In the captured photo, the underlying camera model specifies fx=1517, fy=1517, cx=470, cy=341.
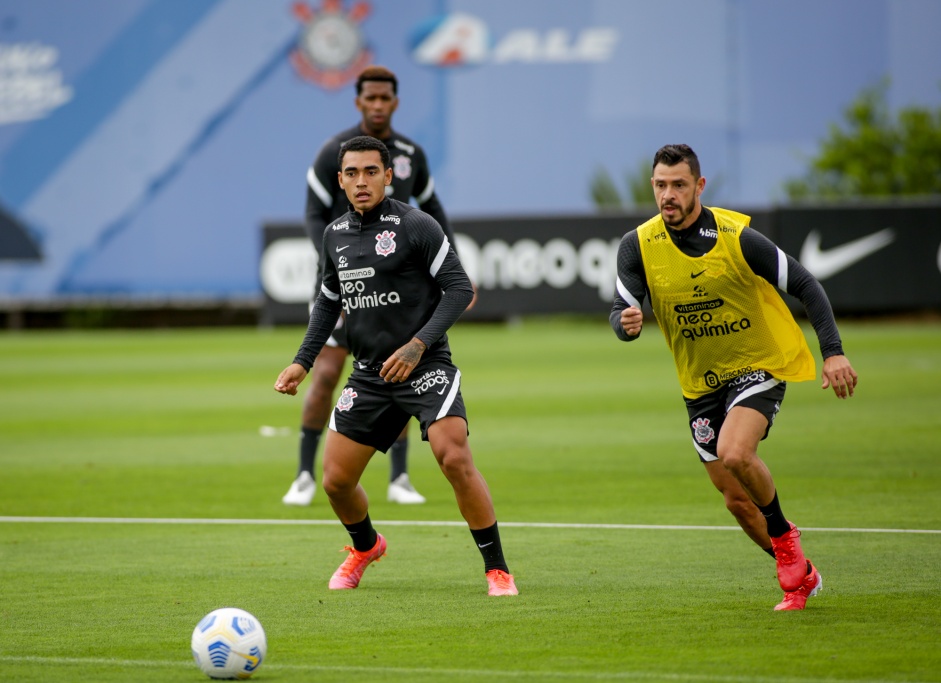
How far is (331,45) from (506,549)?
3246cm

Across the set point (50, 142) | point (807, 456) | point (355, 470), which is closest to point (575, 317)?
point (50, 142)

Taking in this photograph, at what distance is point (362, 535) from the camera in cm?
772

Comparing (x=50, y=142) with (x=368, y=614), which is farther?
(x=50, y=142)

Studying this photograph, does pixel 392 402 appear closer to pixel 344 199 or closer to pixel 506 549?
pixel 506 549

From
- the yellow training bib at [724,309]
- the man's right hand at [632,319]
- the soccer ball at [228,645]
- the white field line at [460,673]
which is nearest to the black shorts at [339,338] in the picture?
the yellow training bib at [724,309]

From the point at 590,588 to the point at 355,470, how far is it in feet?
4.23

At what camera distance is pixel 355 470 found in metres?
7.50

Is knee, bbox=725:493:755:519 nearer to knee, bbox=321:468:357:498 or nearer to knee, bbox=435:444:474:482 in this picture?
knee, bbox=435:444:474:482

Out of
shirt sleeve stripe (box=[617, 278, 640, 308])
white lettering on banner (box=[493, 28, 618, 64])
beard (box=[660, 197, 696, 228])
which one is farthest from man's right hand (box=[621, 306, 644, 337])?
white lettering on banner (box=[493, 28, 618, 64])

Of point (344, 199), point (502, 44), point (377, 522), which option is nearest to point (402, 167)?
point (344, 199)

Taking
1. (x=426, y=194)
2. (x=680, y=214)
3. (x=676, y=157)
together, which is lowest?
(x=426, y=194)

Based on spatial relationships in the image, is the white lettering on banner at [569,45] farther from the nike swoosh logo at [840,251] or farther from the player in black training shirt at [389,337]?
the player in black training shirt at [389,337]

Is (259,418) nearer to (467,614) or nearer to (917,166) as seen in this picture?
(467,614)

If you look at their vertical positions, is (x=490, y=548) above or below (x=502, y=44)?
above
